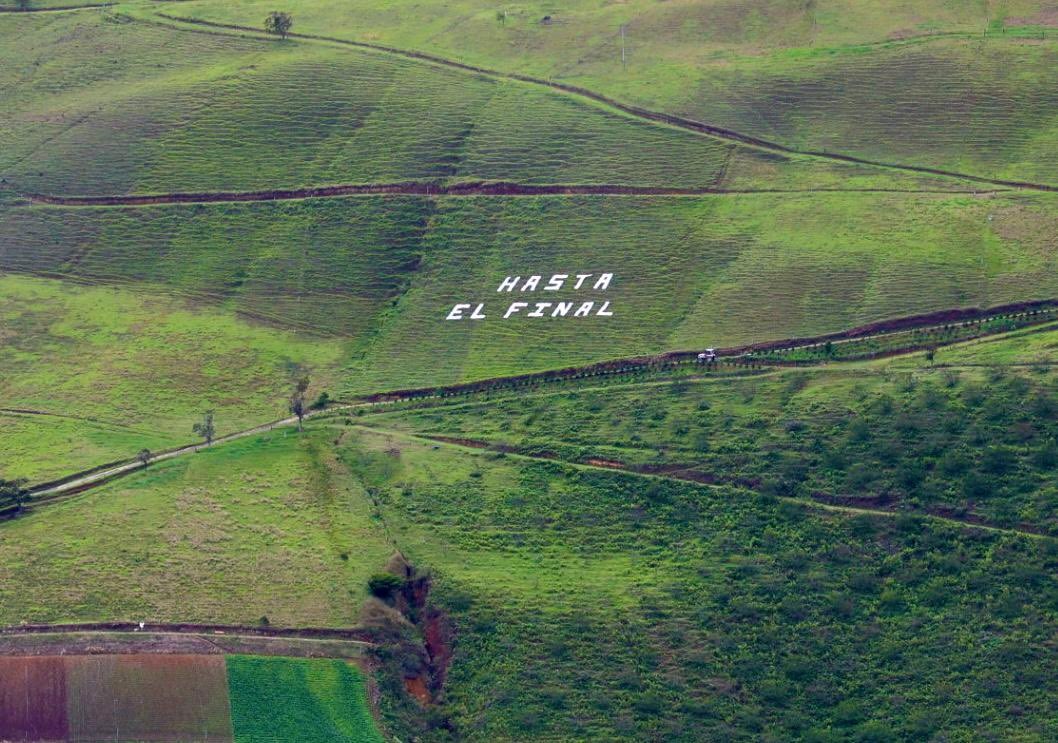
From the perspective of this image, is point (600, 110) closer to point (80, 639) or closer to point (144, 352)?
point (144, 352)

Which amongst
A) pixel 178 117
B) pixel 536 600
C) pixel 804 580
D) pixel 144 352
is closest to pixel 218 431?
pixel 144 352

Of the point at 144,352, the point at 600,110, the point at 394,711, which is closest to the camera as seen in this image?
the point at 394,711

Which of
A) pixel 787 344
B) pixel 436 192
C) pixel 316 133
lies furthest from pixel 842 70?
pixel 316 133

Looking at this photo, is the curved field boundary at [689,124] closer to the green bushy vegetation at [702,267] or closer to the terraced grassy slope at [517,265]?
the terraced grassy slope at [517,265]

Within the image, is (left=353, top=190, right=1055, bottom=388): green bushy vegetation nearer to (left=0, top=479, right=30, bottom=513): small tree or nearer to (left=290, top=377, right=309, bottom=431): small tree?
(left=290, top=377, right=309, bottom=431): small tree

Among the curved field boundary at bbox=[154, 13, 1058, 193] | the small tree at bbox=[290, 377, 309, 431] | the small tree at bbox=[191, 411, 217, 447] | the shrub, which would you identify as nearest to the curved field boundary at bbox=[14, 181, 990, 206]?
the curved field boundary at bbox=[154, 13, 1058, 193]
